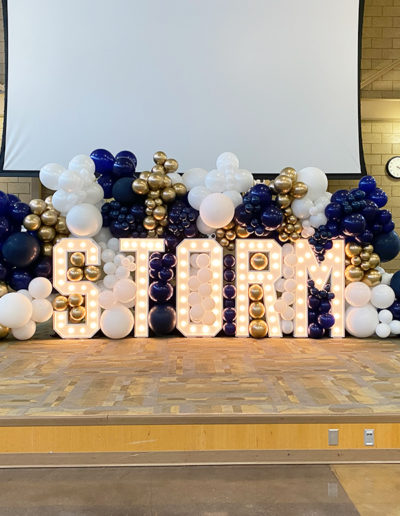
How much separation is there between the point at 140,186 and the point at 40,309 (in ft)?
3.73

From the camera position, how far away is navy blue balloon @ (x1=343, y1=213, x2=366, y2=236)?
3.19m

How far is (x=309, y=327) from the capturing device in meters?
3.38

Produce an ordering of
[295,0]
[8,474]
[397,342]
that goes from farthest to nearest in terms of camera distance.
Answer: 1. [295,0]
2. [397,342]
3. [8,474]

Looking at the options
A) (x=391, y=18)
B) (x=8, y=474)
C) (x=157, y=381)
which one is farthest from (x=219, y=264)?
(x=391, y=18)

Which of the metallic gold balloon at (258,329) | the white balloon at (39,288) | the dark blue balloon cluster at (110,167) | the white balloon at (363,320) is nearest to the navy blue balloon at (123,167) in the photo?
the dark blue balloon cluster at (110,167)

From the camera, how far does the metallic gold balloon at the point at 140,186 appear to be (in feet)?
10.7

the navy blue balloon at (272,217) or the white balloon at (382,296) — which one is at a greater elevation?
the navy blue balloon at (272,217)

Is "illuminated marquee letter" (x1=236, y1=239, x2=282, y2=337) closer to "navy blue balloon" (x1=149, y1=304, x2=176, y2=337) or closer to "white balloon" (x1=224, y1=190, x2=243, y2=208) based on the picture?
"white balloon" (x1=224, y1=190, x2=243, y2=208)

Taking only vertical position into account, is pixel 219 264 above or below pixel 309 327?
above

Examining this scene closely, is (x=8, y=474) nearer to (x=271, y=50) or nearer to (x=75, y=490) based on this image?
(x=75, y=490)

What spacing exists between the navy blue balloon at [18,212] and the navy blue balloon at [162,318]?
116 cm

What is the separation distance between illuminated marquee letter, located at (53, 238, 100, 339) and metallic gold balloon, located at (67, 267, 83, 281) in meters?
0.03

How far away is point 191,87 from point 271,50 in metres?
0.92

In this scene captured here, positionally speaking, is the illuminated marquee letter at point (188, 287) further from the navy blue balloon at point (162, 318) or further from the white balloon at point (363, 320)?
the white balloon at point (363, 320)
